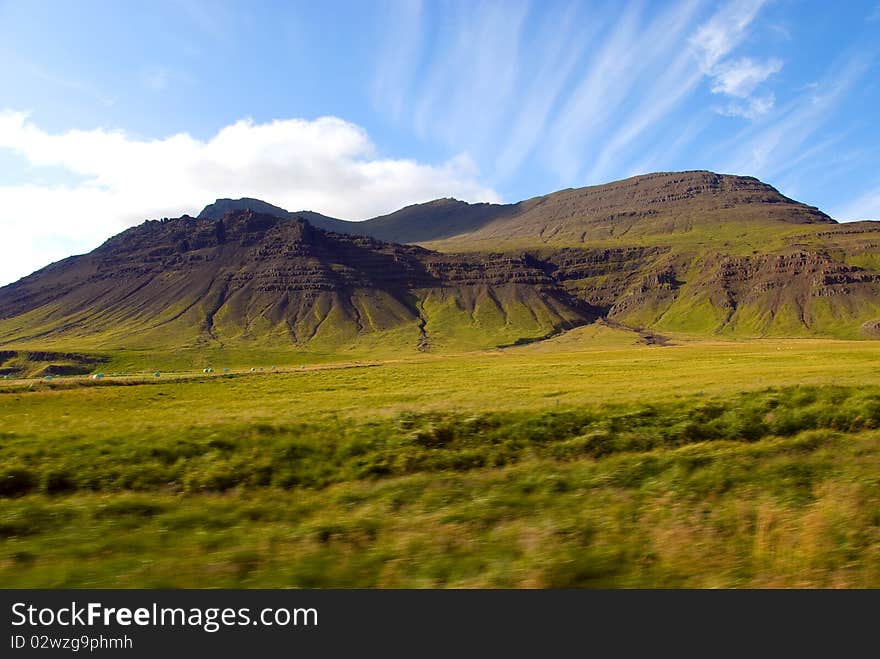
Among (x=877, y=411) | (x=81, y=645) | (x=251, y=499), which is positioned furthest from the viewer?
(x=877, y=411)

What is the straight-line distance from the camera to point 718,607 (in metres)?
6.60

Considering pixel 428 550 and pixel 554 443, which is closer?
pixel 428 550

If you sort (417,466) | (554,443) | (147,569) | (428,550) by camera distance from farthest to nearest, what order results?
(554,443) < (417,466) < (428,550) < (147,569)

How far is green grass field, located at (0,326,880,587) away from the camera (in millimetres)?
8289

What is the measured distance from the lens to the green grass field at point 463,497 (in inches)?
326

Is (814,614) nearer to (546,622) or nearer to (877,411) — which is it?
(546,622)

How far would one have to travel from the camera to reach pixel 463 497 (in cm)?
1224

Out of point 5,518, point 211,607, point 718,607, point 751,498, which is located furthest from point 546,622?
point 5,518

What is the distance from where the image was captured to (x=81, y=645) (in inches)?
245

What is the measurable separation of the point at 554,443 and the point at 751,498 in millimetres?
6479

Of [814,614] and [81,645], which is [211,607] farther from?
[814,614]

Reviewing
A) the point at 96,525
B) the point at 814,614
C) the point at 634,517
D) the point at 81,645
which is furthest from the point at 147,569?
the point at 814,614

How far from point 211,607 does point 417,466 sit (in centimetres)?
864

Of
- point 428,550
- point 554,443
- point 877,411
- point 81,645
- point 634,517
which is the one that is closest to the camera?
point 81,645
